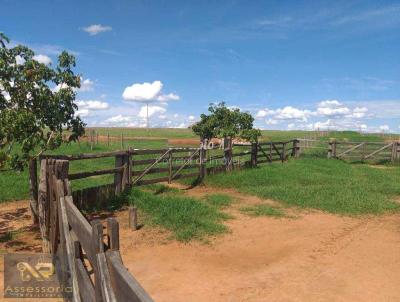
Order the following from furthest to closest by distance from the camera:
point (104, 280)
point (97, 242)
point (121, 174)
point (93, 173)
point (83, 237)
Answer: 1. point (121, 174)
2. point (93, 173)
3. point (83, 237)
4. point (97, 242)
5. point (104, 280)

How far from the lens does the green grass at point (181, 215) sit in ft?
27.6

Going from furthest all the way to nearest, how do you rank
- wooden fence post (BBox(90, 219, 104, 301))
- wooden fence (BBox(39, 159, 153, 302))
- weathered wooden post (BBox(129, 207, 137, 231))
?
weathered wooden post (BBox(129, 207, 137, 231)) → wooden fence post (BBox(90, 219, 104, 301)) → wooden fence (BBox(39, 159, 153, 302))

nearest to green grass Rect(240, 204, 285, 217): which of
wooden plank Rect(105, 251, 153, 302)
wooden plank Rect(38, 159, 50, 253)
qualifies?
wooden plank Rect(38, 159, 50, 253)

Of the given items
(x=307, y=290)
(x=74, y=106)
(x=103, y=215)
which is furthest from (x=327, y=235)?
(x=74, y=106)

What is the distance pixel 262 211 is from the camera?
10.5 meters

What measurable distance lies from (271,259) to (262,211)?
355 centimetres

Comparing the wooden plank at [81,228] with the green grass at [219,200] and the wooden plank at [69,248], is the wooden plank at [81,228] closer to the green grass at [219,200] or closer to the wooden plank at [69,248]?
the wooden plank at [69,248]

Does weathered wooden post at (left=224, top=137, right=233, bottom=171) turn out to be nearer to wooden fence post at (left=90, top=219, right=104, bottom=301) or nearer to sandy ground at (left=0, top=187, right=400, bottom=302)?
sandy ground at (left=0, top=187, right=400, bottom=302)

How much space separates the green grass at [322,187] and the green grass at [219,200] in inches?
51.3

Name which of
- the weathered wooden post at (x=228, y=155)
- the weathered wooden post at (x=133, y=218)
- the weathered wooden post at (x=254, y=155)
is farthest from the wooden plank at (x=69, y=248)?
the weathered wooden post at (x=254, y=155)

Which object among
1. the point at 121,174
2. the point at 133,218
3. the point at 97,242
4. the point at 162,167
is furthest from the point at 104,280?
the point at 162,167

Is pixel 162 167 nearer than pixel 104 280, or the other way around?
pixel 104 280

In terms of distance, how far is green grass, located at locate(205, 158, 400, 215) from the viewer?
441 inches

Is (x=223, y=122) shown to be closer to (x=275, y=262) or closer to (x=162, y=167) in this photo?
(x=162, y=167)
